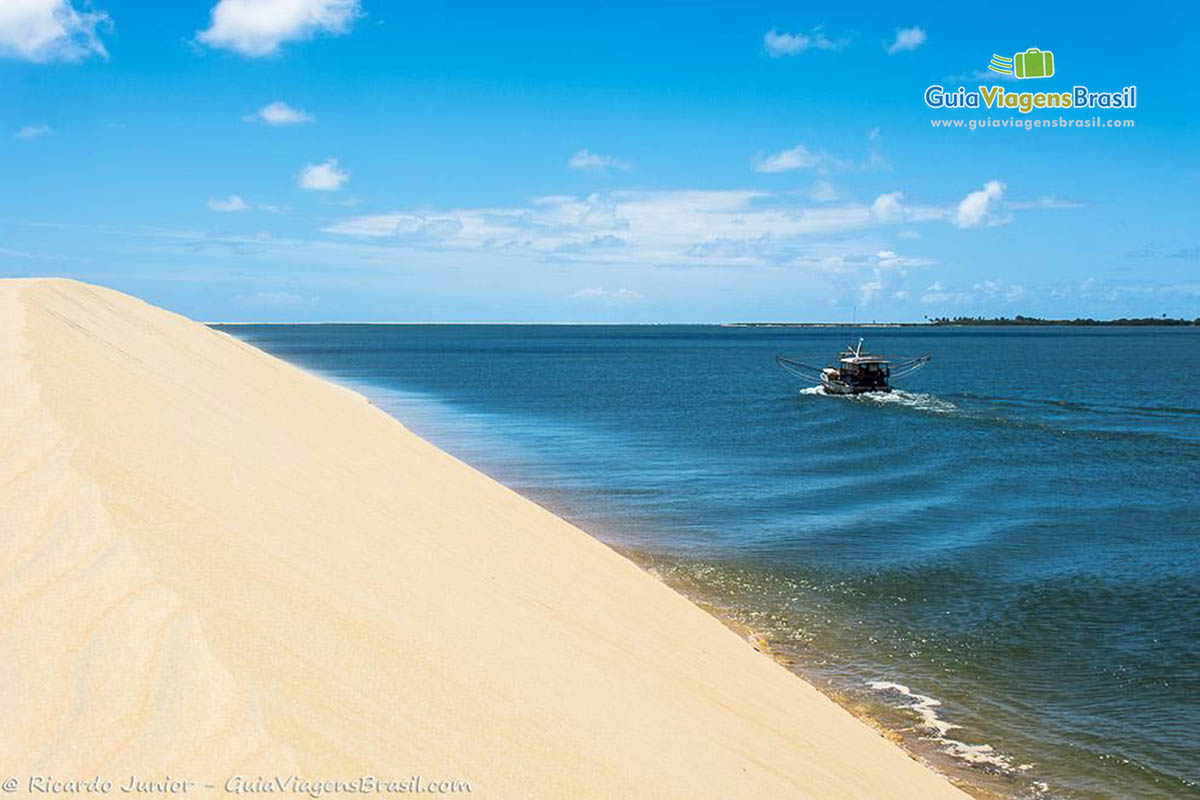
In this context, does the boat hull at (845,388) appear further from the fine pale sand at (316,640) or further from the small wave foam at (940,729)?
the fine pale sand at (316,640)

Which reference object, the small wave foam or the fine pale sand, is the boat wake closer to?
the small wave foam

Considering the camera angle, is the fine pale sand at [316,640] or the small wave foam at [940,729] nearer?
the fine pale sand at [316,640]

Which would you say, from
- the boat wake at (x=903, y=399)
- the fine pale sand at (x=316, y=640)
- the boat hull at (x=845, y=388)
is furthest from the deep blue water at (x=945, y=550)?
the boat hull at (x=845, y=388)

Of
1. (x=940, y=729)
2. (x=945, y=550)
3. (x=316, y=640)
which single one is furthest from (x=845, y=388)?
(x=316, y=640)

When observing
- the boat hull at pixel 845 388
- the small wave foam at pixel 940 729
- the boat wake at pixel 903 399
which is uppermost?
the boat hull at pixel 845 388

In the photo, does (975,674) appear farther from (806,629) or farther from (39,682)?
(39,682)
